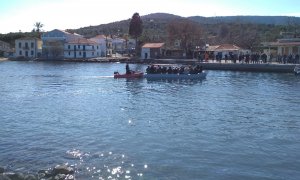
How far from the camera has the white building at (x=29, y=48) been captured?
122500 millimetres

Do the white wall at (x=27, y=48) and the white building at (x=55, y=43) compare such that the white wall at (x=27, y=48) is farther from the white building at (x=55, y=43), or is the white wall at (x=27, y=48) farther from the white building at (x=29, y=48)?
the white building at (x=55, y=43)

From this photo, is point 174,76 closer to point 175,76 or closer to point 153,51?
point 175,76

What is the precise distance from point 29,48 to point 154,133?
106208 mm

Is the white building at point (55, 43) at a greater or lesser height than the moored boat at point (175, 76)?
greater

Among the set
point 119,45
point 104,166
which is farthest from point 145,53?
point 104,166

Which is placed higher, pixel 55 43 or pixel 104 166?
pixel 55 43

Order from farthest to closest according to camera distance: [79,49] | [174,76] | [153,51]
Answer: [79,49] < [153,51] < [174,76]

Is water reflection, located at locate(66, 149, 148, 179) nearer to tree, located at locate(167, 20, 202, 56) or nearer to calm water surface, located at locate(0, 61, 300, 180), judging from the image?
calm water surface, located at locate(0, 61, 300, 180)

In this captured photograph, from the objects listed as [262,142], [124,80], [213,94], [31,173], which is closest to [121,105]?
[213,94]

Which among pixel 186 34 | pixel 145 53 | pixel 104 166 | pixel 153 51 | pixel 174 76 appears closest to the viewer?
pixel 104 166

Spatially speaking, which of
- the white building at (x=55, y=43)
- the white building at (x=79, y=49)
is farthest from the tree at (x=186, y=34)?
the white building at (x=55, y=43)

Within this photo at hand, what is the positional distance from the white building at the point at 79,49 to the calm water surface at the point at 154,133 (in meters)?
75.7

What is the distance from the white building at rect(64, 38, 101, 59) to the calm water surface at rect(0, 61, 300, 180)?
75737 mm

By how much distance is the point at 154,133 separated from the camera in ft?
78.3
